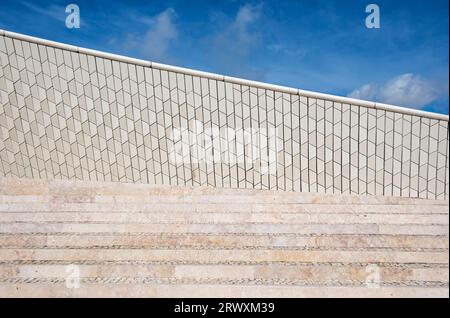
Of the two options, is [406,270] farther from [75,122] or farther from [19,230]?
[75,122]

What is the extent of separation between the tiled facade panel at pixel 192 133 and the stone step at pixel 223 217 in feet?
4.79

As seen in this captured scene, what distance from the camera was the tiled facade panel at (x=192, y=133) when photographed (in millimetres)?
8391

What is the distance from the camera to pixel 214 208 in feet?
26.0

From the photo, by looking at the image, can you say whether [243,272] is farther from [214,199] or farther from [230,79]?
[230,79]

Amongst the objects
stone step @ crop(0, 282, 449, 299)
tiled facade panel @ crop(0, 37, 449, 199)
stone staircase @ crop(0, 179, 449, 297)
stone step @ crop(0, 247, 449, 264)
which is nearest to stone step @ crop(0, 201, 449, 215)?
stone staircase @ crop(0, 179, 449, 297)

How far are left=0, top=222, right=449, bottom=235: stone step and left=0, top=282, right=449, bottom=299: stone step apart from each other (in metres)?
1.56

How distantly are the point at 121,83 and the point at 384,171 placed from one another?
23.7ft

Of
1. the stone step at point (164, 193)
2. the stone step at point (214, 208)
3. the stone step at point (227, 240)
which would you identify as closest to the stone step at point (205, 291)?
the stone step at point (227, 240)

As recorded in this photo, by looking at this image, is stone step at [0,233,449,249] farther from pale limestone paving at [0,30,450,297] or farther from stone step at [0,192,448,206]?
stone step at [0,192,448,206]

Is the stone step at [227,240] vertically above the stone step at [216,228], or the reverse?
the stone step at [216,228]

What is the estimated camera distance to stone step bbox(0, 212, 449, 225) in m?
7.14

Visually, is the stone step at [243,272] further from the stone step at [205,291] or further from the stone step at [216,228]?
the stone step at [216,228]

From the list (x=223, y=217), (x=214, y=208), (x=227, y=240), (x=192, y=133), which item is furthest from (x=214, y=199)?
(x=192, y=133)

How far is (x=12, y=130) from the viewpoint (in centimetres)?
965
